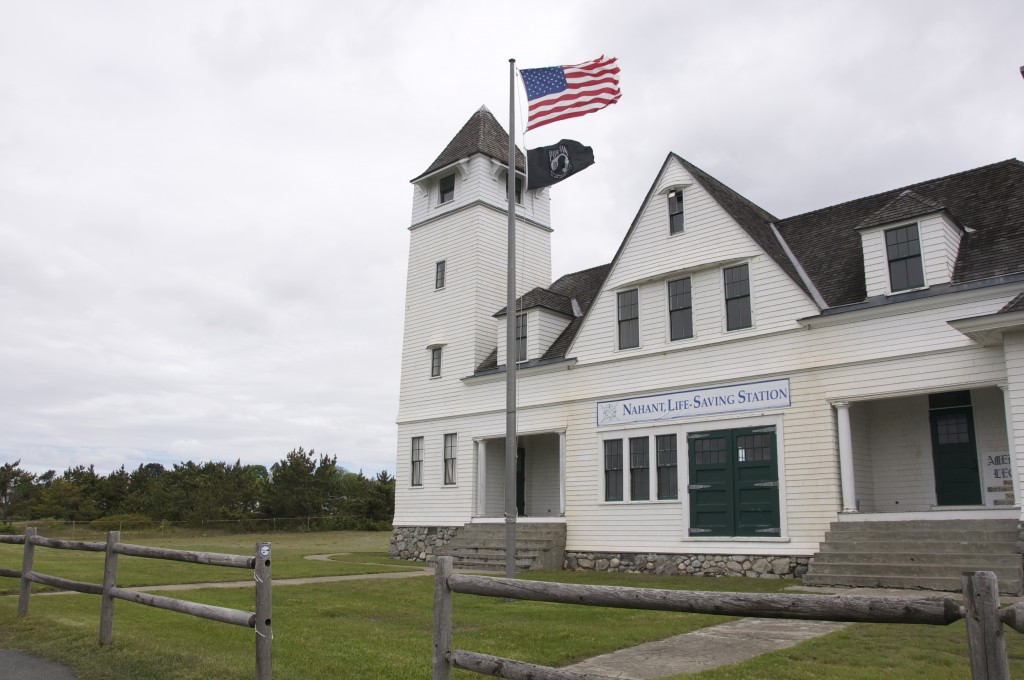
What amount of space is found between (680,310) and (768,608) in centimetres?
1747

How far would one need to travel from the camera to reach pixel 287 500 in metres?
49.4

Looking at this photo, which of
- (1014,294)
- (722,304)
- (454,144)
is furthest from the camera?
(454,144)

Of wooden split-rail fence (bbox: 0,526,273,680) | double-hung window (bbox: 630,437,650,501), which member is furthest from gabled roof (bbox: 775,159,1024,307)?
wooden split-rail fence (bbox: 0,526,273,680)

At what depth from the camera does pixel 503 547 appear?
75.7 ft

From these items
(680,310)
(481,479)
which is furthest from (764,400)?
(481,479)

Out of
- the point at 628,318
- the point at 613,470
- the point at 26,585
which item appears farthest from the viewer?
the point at 628,318

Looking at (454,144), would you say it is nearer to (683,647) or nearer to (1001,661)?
(683,647)

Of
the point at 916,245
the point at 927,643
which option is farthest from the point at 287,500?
the point at 927,643

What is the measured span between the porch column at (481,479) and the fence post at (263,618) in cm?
1919

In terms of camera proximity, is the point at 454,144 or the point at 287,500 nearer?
the point at 454,144

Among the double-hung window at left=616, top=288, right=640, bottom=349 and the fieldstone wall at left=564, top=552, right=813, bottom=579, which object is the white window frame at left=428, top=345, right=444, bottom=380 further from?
the fieldstone wall at left=564, top=552, right=813, bottom=579

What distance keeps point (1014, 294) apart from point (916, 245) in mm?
2318

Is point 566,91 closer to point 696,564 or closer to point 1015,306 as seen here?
point 1015,306

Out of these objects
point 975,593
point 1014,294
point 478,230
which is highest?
point 478,230
